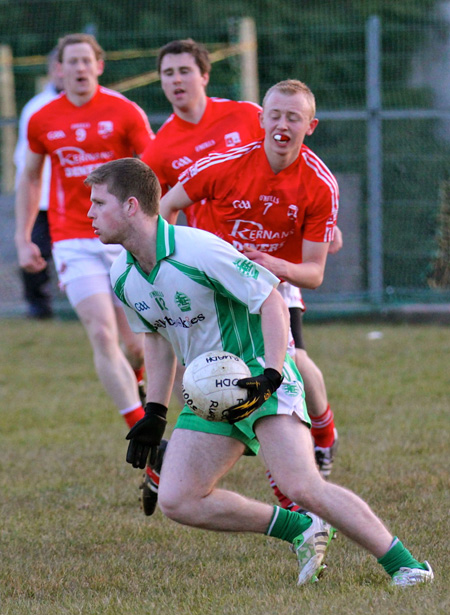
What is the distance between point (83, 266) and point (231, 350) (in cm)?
270

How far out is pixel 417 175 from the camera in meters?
12.2

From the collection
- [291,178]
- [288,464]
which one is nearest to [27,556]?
[288,464]

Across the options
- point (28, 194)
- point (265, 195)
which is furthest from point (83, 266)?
point (265, 195)

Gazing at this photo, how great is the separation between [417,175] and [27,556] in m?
8.81

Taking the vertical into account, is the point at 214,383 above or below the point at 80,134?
below

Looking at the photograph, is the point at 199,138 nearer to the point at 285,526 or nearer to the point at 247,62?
the point at 285,526

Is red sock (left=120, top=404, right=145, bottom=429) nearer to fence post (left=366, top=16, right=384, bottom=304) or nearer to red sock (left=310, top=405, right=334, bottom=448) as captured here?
red sock (left=310, top=405, right=334, bottom=448)

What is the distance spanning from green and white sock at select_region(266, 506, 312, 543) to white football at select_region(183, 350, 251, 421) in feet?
1.91

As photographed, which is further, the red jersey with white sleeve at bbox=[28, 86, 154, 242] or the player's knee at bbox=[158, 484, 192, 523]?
the red jersey with white sleeve at bbox=[28, 86, 154, 242]

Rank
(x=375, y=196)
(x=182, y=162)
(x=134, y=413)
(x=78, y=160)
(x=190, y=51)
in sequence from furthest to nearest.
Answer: (x=375, y=196), (x=78, y=160), (x=134, y=413), (x=190, y=51), (x=182, y=162)

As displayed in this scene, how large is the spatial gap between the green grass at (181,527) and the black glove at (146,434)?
1.83ft

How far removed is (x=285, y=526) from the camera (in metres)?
3.99

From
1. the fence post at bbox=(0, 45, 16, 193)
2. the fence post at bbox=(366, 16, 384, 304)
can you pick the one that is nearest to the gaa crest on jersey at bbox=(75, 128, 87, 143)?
the fence post at bbox=(366, 16, 384, 304)

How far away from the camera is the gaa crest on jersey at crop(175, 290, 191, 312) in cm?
386
